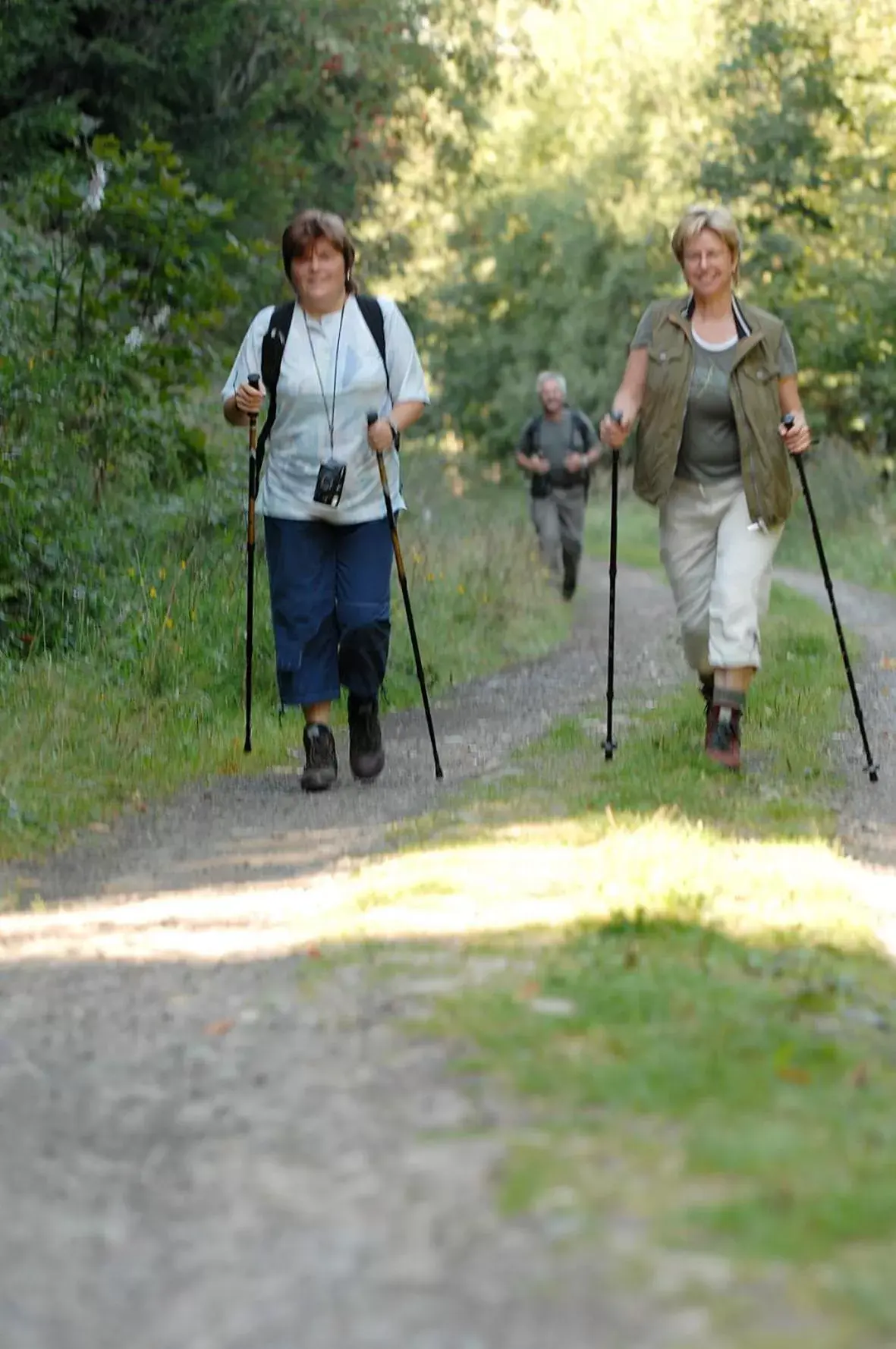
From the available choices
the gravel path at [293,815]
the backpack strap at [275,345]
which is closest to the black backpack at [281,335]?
the backpack strap at [275,345]

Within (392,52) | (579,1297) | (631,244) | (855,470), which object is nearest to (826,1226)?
(579,1297)

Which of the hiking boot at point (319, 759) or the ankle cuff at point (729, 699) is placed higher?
the ankle cuff at point (729, 699)

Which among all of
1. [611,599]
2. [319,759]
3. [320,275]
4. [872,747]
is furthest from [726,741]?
[320,275]

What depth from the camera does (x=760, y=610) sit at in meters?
8.05

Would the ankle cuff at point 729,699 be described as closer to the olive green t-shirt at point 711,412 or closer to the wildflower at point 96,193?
the olive green t-shirt at point 711,412

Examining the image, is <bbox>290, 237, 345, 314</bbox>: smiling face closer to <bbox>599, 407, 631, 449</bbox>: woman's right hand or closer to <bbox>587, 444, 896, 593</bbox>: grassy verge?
<bbox>599, 407, 631, 449</bbox>: woman's right hand

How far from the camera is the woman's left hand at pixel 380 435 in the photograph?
25.3ft

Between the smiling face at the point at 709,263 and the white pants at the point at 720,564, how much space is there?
0.78m

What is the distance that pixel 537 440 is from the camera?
1748 cm

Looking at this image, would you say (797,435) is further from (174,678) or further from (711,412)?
(174,678)

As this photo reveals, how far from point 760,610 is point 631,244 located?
33.4 m

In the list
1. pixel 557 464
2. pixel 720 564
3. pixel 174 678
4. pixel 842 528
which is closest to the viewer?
pixel 720 564

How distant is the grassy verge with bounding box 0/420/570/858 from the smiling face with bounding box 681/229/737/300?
283cm

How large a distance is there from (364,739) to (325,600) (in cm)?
62
